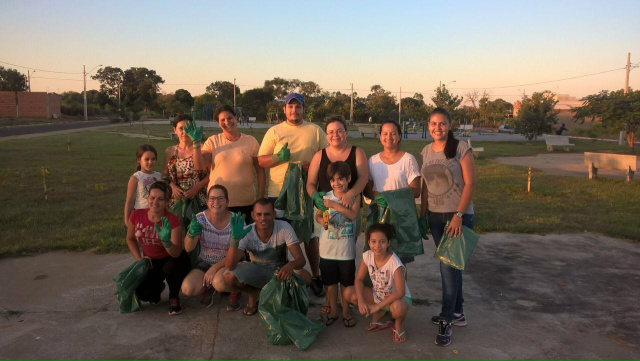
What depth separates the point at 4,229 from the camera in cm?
643

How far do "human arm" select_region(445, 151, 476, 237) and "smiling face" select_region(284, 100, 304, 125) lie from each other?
1.48 meters

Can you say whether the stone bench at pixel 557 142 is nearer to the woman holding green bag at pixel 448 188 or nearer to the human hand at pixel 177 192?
the woman holding green bag at pixel 448 188

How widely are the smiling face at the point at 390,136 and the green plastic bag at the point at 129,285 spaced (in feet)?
7.32

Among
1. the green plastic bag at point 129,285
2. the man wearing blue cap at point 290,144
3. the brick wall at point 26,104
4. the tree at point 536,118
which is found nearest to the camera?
the green plastic bag at point 129,285

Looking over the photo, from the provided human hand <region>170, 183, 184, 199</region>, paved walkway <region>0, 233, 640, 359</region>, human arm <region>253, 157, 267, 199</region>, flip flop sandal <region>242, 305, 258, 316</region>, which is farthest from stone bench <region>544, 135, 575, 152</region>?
flip flop sandal <region>242, 305, 258, 316</region>

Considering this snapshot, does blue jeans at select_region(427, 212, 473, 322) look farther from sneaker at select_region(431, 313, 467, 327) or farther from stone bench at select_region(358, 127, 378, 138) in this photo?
stone bench at select_region(358, 127, 378, 138)

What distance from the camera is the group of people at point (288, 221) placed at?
11.3 ft

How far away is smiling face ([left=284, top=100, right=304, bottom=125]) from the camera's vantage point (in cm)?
406

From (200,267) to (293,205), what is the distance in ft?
3.13

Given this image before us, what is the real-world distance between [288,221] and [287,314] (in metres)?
1.00

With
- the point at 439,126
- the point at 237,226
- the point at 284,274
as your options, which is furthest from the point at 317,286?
the point at 439,126

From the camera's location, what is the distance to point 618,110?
15.8 meters

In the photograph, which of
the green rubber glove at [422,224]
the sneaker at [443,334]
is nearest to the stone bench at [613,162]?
the green rubber glove at [422,224]

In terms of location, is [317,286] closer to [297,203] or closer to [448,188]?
[297,203]
